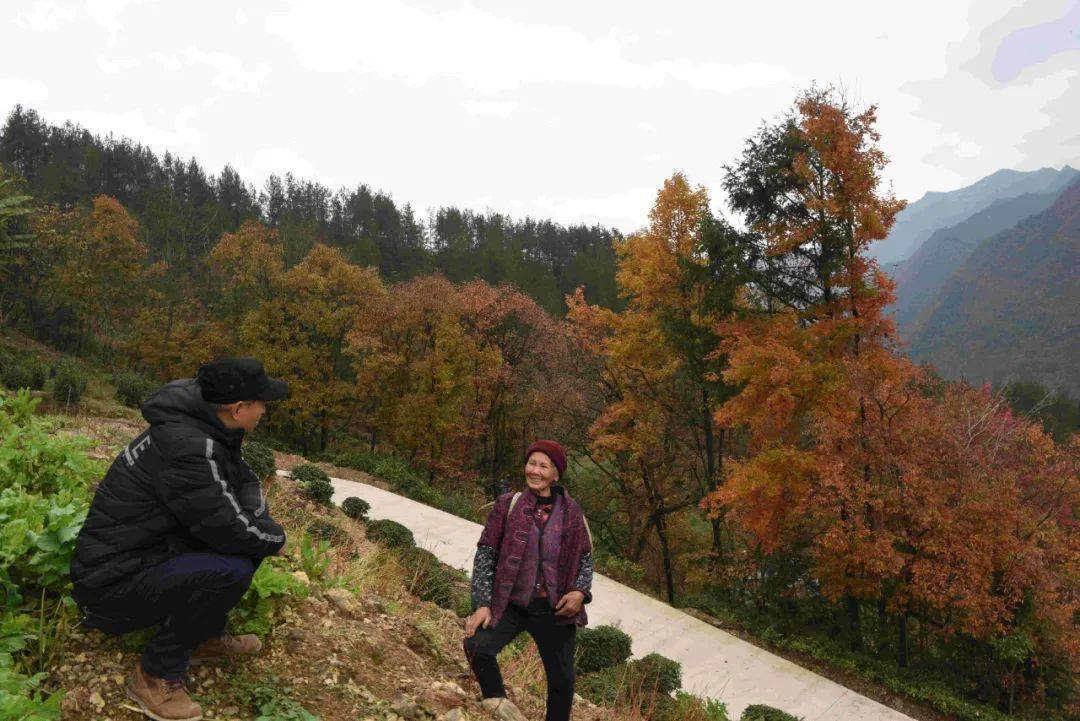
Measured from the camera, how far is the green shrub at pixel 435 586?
7.15m

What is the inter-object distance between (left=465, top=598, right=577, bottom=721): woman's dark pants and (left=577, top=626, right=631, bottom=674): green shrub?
4495 mm

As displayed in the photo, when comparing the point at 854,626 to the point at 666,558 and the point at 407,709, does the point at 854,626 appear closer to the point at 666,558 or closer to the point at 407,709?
the point at 666,558

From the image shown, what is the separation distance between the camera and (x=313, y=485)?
1151 cm

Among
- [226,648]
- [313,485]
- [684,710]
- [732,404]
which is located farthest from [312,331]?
[226,648]

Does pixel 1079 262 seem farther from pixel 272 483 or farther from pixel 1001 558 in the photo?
pixel 272 483

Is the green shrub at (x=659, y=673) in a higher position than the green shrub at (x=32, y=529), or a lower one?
lower

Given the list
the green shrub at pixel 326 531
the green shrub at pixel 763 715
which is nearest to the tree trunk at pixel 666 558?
the green shrub at pixel 763 715

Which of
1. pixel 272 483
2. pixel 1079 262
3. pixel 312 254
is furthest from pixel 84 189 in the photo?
pixel 1079 262

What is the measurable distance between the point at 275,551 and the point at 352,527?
8.41m

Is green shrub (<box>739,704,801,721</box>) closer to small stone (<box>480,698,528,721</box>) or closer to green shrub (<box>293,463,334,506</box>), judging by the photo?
small stone (<box>480,698,528,721</box>)

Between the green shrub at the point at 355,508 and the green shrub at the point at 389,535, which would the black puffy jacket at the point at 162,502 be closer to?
Answer: the green shrub at the point at 389,535

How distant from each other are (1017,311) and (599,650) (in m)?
121

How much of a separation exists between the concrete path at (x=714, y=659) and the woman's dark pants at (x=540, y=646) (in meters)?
6.05

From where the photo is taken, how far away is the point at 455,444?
26.7 meters
